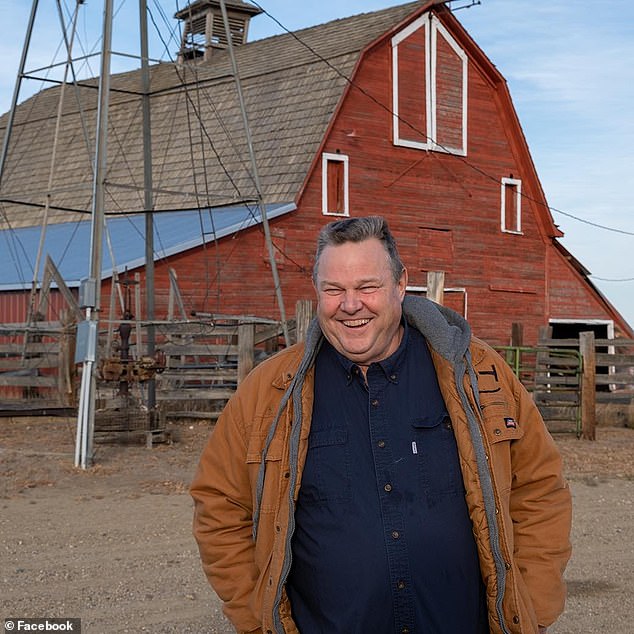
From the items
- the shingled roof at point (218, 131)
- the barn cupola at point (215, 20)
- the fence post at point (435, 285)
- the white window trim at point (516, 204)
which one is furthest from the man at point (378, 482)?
the barn cupola at point (215, 20)

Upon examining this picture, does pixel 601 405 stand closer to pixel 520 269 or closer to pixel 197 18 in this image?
pixel 520 269

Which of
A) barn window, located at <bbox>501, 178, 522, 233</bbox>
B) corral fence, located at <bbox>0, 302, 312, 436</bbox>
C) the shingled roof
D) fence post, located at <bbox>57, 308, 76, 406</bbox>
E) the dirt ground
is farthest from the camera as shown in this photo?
barn window, located at <bbox>501, 178, 522, 233</bbox>

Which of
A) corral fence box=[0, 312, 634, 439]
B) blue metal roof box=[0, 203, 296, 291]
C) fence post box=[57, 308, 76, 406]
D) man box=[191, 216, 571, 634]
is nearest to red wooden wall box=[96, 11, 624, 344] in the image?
blue metal roof box=[0, 203, 296, 291]

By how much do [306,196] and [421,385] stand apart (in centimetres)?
2009

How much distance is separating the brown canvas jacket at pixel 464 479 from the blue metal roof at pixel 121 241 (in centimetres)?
1574

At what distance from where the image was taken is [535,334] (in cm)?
2698

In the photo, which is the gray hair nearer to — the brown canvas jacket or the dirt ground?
the brown canvas jacket

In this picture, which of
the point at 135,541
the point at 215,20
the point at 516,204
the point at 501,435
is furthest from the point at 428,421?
the point at 215,20

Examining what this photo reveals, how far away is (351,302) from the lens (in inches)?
141

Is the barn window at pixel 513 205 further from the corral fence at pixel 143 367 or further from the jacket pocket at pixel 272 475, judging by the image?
the jacket pocket at pixel 272 475

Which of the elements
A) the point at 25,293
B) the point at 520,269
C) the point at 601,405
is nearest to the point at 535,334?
the point at 520,269

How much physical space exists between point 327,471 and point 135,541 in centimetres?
567

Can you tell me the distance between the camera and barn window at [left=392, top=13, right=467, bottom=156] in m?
25.0

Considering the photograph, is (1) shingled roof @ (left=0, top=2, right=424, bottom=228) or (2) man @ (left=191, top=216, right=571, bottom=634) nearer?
(2) man @ (left=191, top=216, right=571, bottom=634)
